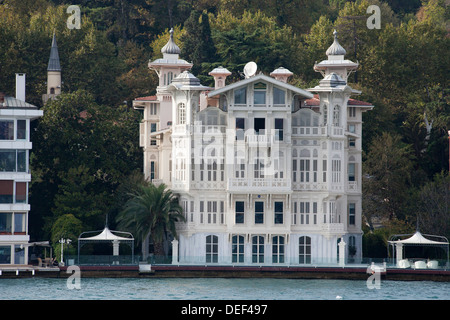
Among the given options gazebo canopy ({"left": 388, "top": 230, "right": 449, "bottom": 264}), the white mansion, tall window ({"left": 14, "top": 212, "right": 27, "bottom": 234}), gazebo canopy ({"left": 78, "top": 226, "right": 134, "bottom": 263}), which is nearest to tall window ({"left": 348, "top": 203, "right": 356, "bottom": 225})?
the white mansion

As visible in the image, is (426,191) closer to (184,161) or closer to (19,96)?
(184,161)

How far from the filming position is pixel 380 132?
363 feet

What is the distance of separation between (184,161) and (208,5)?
4426cm

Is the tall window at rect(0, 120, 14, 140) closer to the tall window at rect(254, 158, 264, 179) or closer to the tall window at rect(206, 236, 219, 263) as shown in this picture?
the tall window at rect(206, 236, 219, 263)

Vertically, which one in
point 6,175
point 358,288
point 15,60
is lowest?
point 358,288

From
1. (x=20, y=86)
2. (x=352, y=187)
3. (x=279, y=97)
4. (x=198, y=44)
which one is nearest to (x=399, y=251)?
(x=352, y=187)

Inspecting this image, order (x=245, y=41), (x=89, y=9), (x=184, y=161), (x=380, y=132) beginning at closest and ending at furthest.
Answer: (x=184, y=161)
(x=380, y=132)
(x=245, y=41)
(x=89, y=9)

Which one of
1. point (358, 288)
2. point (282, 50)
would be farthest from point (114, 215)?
point (282, 50)

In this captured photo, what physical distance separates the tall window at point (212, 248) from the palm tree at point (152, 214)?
232 cm

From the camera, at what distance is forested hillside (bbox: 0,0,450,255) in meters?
99.3

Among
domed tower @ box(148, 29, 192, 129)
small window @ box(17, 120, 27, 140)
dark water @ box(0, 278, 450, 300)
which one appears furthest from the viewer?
domed tower @ box(148, 29, 192, 129)

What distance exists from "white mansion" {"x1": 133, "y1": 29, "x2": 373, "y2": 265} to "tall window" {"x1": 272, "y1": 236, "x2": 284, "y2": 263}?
62 millimetres

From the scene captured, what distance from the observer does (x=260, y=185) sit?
94.8 metres

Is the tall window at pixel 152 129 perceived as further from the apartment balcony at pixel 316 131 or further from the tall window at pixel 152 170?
the apartment balcony at pixel 316 131
